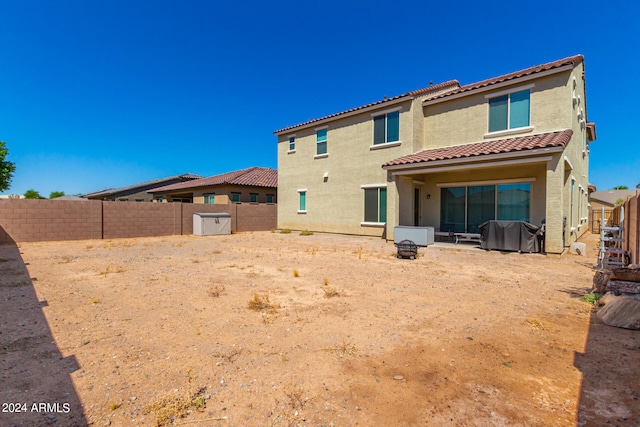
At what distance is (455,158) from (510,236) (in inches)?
136

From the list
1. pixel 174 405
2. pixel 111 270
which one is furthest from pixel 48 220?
pixel 174 405

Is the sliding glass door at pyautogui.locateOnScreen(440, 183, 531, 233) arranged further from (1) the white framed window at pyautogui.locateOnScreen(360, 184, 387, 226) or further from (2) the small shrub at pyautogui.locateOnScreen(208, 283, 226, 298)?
(2) the small shrub at pyautogui.locateOnScreen(208, 283, 226, 298)

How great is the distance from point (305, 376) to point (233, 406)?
2.46 ft

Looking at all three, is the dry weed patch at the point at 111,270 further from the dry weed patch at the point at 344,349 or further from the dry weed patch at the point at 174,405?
the dry weed patch at the point at 344,349

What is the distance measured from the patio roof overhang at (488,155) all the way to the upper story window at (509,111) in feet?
2.46

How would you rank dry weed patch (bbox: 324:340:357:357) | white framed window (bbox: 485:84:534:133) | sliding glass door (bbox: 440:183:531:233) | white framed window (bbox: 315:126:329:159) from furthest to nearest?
1. white framed window (bbox: 315:126:329:159)
2. sliding glass door (bbox: 440:183:531:233)
3. white framed window (bbox: 485:84:534:133)
4. dry weed patch (bbox: 324:340:357:357)

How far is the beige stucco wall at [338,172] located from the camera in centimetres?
1592

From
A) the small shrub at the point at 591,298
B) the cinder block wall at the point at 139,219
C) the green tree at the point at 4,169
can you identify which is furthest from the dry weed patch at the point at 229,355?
the green tree at the point at 4,169

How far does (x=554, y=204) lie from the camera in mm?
10211

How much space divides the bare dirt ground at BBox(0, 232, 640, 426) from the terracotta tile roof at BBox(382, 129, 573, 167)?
5037 mm

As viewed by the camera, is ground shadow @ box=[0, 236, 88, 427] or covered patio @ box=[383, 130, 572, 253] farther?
covered patio @ box=[383, 130, 572, 253]

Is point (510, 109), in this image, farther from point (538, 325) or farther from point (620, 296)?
point (538, 325)

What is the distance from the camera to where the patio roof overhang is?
10203 mm

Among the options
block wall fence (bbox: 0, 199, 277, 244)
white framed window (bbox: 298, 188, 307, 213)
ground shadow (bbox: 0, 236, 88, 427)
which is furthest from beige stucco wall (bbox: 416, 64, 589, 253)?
block wall fence (bbox: 0, 199, 277, 244)
